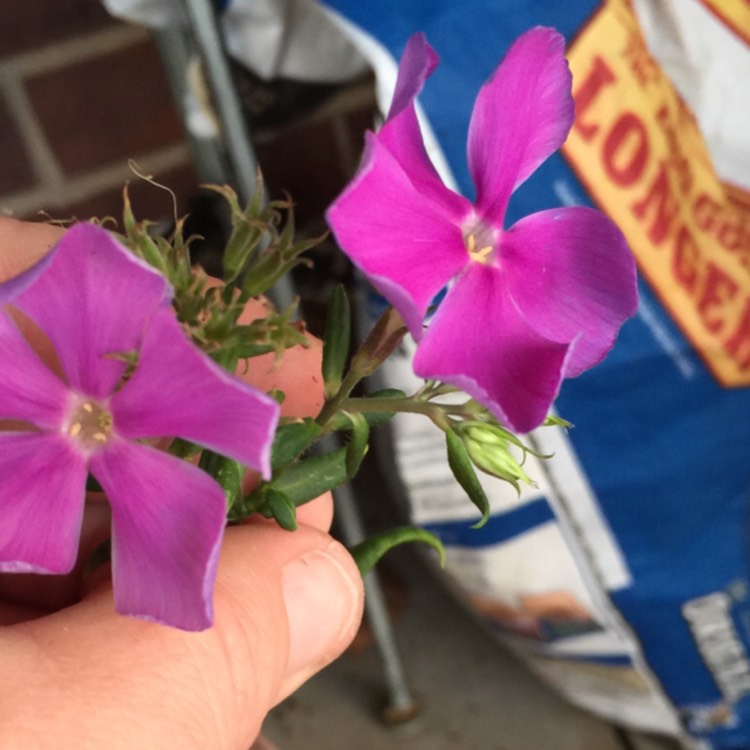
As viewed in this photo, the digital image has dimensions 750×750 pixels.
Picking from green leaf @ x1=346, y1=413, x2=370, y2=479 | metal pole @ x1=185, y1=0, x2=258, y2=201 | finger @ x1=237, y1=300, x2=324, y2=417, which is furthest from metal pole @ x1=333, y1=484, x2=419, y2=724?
green leaf @ x1=346, y1=413, x2=370, y2=479

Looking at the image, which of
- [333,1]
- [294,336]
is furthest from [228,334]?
[333,1]

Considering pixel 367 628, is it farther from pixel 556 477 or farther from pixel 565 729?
pixel 556 477

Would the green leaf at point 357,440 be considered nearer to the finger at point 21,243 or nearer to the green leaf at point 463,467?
the green leaf at point 463,467

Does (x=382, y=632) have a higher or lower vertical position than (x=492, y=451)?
lower

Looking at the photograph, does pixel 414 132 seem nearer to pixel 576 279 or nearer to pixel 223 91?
pixel 576 279

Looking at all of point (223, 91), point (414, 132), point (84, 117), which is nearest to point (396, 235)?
point (414, 132)

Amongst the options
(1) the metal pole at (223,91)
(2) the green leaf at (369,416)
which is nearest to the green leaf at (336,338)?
(2) the green leaf at (369,416)

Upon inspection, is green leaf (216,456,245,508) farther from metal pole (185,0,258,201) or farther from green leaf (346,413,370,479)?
metal pole (185,0,258,201)
